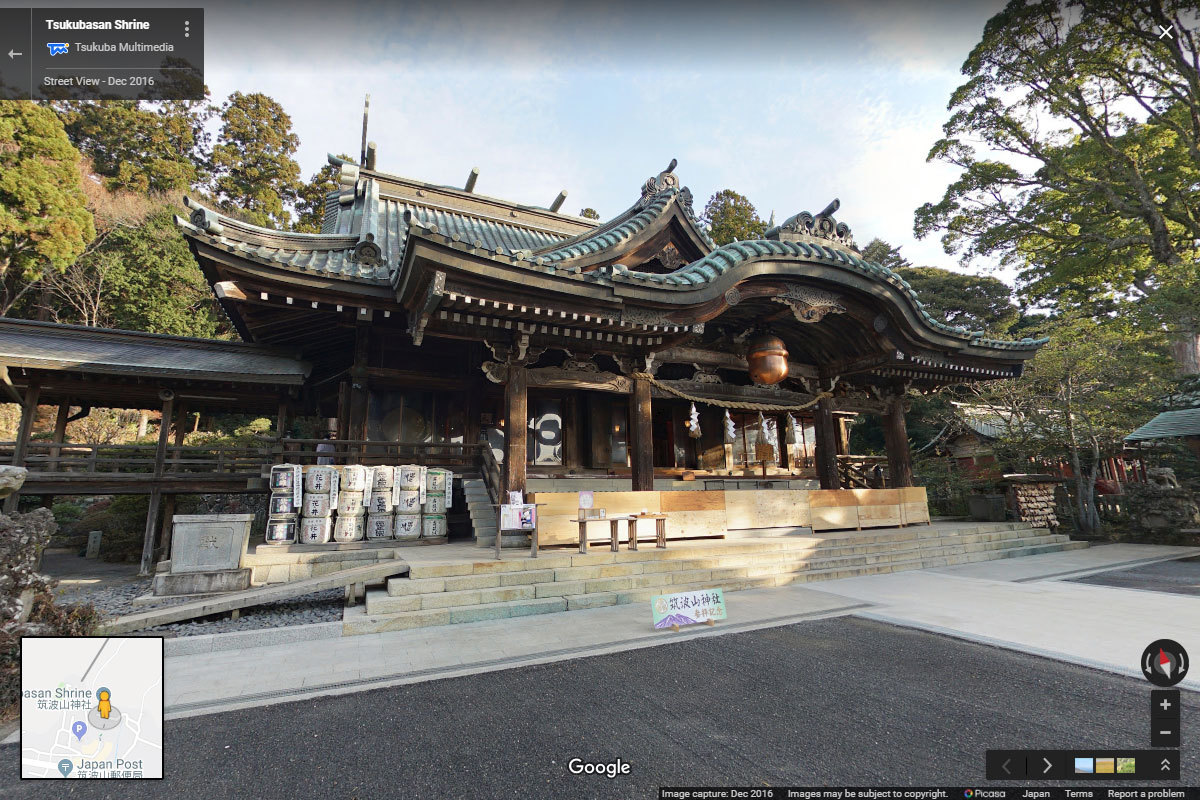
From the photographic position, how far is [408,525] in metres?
9.16

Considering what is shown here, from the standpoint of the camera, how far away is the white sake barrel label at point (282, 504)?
8383mm

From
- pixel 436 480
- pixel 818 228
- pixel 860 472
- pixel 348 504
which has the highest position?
pixel 818 228

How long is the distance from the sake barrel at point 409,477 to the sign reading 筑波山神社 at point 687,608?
5.46 metres

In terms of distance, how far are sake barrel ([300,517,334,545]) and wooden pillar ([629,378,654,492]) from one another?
5.81 m

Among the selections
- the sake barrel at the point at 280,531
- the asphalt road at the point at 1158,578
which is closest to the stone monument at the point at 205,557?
the sake barrel at the point at 280,531

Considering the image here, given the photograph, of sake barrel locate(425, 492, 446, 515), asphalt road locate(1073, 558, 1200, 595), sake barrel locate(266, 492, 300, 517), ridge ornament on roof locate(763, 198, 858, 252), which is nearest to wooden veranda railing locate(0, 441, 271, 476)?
sake barrel locate(266, 492, 300, 517)

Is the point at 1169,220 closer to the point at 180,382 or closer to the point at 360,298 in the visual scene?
the point at 360,298

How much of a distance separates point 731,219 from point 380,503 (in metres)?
31.9

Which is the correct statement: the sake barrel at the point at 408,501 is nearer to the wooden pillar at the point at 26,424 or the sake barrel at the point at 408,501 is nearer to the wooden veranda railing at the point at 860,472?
the wooden pillar at the point at 26,424

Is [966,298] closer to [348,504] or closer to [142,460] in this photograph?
[348,504]

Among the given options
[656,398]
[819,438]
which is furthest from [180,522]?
[819,438]

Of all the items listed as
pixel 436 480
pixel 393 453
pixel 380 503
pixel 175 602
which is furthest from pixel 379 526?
pixel 175 602

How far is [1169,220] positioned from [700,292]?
2072 centimetres

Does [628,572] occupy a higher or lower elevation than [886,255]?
lower
